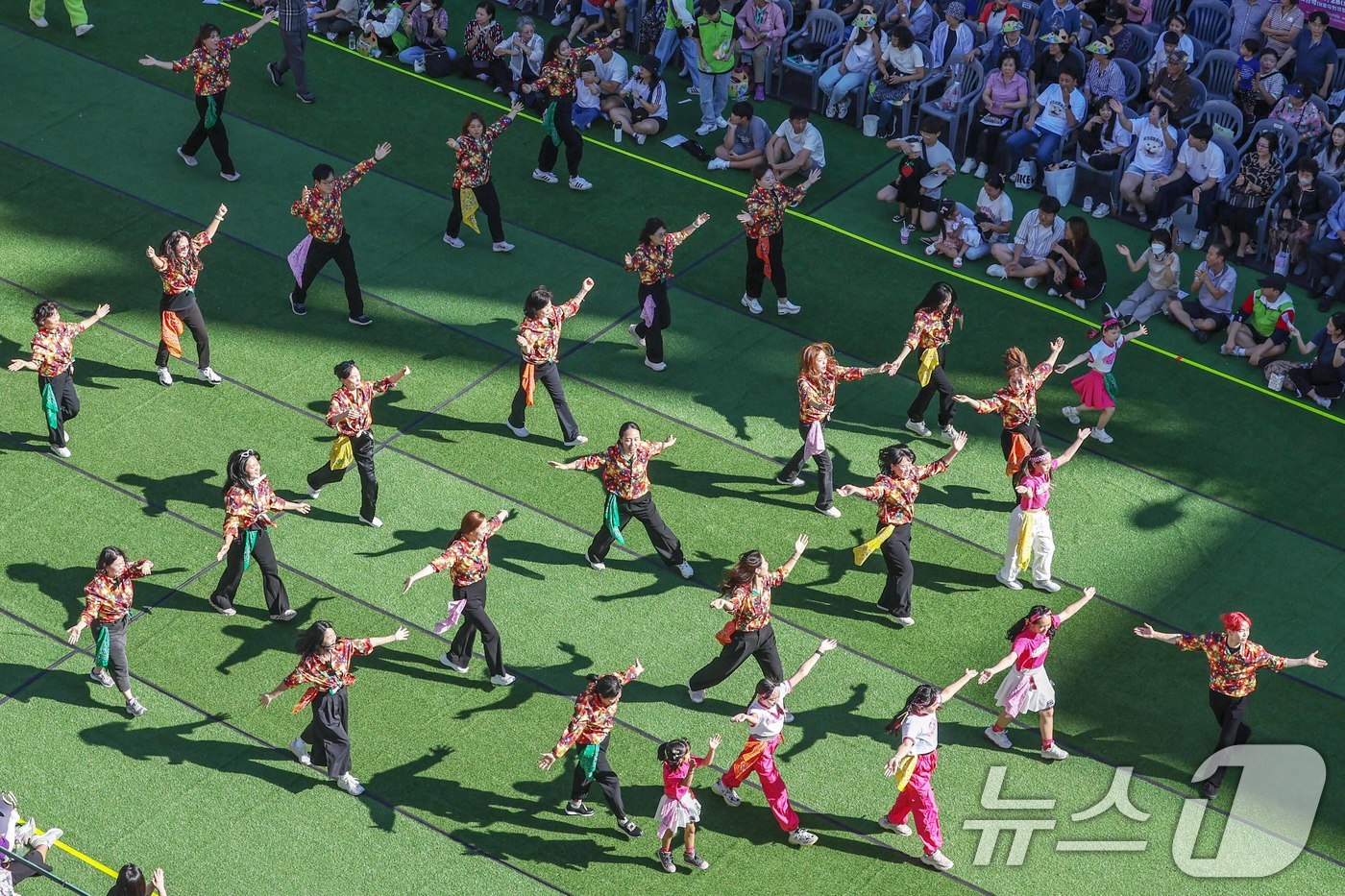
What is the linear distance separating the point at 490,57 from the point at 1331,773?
1524 centimetres

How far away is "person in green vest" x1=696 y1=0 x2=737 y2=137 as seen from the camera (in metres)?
24.0

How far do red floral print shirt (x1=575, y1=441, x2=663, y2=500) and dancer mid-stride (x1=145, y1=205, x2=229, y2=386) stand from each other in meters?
5.29

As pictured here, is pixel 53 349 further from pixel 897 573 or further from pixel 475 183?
pixel 897 573

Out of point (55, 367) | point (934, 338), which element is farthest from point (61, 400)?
point (934, 338)

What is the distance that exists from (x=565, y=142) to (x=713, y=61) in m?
2.81

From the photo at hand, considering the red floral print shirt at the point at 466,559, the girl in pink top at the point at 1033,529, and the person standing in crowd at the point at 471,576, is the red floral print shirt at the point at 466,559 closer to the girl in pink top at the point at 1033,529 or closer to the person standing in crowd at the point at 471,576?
the person standing in crowd at the point at 471,576

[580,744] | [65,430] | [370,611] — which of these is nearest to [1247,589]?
[580,744]

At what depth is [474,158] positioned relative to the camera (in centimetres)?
2053

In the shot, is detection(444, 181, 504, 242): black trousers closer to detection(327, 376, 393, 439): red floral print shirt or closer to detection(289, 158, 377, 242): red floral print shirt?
detection(289, 158, 377, 242): red floral print shirt

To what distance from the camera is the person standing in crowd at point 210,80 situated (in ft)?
71.4

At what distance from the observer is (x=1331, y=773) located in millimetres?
15430

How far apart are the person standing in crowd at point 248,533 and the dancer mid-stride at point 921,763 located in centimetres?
566

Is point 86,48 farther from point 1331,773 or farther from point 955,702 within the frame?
point 1331,773

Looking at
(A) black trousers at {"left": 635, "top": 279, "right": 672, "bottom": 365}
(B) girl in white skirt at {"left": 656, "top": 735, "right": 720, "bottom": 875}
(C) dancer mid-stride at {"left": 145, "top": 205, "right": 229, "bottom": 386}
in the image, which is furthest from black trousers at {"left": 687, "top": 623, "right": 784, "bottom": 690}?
(C) dancer mid-stride at {"left": 145, "top": 205, "right": 229, "bottom": 386}
